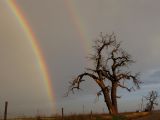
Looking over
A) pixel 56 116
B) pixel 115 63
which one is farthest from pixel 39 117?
pixel 115 63

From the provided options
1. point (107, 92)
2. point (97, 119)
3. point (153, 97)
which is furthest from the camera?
point (153, 97)

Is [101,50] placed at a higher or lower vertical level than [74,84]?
higher

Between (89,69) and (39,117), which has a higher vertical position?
(89,69)

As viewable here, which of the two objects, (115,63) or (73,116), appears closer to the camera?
(73,116)

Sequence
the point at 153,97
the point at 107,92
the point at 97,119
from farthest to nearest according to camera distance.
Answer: the point at 153,97 < the point at 107,92 < the point at 97,119

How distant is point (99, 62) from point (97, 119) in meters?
12.2

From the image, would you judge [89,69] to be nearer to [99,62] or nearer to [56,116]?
[99,62]

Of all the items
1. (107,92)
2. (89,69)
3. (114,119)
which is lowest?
(114,119)

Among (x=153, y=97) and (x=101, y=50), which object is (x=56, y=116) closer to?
(x=101, y=50)

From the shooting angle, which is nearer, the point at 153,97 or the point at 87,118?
the point at 87,118

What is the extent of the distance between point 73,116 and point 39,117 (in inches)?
172

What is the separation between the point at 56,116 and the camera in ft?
129

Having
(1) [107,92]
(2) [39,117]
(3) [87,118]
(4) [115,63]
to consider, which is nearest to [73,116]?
(3) [87,118]

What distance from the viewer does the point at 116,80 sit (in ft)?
159
